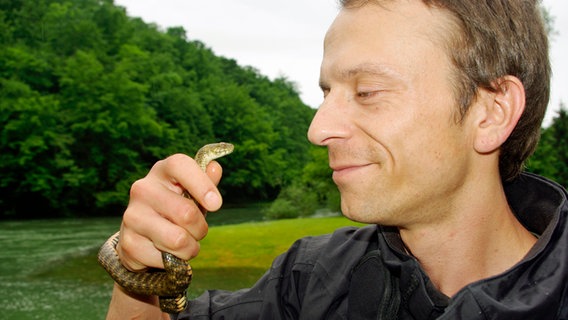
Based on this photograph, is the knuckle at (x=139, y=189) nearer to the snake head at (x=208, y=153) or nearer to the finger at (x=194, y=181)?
the finger at (x=194, y=181)

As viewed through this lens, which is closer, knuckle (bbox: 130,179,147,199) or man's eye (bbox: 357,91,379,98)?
knuckle (bbox: 130,179,147,199)

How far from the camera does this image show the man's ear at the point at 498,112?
254 cm

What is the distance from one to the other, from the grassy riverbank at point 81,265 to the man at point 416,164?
11637 mm

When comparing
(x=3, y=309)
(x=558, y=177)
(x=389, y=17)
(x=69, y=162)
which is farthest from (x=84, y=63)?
(x=389, y=17)

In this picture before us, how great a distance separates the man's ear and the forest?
33715 millimetres

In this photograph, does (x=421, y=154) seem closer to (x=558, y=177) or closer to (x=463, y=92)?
(x=463, y=92)

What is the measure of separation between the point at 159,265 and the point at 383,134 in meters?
1.06

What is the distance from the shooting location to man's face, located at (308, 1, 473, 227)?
7.70 ft

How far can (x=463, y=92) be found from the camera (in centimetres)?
247

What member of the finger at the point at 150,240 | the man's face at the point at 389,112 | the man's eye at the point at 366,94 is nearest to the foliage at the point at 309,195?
the man's face at the point at 389,112

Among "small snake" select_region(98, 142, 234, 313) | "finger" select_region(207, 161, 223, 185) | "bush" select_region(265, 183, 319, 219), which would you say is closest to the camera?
"finger" select_region(207, 161, 223, 185)

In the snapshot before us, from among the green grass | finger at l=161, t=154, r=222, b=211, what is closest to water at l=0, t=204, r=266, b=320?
the green grass

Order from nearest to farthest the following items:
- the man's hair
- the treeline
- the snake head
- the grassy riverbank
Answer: the snake head → the man's hair → the grassy riverbank → the treeline

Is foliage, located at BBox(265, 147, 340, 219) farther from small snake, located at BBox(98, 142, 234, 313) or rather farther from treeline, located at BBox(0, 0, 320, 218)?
small snake, located at BBox(98, 142, 234, 313)
